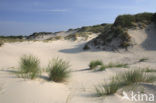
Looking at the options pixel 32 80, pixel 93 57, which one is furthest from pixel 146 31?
pixel 32 80

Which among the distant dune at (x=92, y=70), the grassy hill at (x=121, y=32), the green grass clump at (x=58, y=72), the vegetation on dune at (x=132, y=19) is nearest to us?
the distant dune at (x=92, y=70)

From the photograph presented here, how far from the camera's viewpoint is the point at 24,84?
10.6 ft

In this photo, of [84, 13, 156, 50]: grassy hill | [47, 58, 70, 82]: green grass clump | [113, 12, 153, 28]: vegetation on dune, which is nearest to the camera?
[47, 58, 70, 82]: green grass clump

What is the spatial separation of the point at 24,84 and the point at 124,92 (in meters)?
2.08

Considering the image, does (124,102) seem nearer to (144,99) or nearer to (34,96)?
(144,99)

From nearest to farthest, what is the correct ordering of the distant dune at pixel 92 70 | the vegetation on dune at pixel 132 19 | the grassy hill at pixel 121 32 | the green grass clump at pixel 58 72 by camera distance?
the distant dune at pixel 92 70 < the green grass clump at pixel 58 72 < the grassy hill at pixel 121 32 < the vegetation on dune at pixel 132 19

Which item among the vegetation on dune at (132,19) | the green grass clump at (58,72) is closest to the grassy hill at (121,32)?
the vegetation on dune at (132,19)

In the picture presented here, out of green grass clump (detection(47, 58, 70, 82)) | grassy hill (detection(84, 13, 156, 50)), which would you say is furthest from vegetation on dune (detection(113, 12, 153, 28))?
green grass clump (detection(47, 58, 70, 82))

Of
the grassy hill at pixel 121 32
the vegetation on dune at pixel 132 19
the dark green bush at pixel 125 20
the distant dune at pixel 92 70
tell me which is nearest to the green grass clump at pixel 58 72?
the distant dune at pixel 92 70

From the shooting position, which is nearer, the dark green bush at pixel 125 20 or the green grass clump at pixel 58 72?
the green grass clump at pixel 58 72

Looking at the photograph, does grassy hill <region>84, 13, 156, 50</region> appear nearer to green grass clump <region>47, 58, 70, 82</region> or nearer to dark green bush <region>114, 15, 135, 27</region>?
dark green bush <region>114, 15, 135, 27</region>

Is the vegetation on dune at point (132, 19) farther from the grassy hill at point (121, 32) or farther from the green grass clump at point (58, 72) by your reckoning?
the green grass clump at point (58, 72)

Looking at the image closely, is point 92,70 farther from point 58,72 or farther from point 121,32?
point 121,32

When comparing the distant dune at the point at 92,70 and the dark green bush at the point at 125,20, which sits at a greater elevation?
the dark green bush at the point at 125,20
